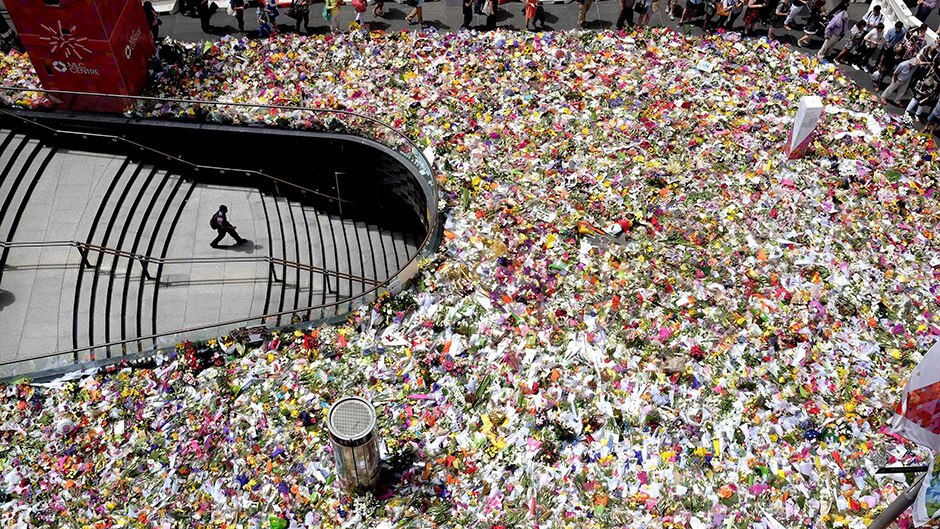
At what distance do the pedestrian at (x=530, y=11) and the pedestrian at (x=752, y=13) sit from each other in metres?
4.68

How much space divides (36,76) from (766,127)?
14.0 metres

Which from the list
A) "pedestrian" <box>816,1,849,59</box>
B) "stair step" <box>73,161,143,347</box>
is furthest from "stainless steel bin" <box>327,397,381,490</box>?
"pedestrian" <box>816,1,849,59</box>

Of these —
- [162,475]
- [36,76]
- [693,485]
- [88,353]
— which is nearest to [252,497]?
→ [162,475]

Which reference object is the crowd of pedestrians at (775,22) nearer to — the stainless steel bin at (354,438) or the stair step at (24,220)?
the stair step at (24,220)

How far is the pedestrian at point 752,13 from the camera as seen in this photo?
15.4 m

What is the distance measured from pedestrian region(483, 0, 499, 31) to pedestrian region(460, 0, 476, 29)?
31 cm

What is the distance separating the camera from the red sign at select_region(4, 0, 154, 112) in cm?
1189

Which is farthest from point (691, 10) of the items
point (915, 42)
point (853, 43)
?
point (915, 42)

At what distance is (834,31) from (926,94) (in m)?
2.36

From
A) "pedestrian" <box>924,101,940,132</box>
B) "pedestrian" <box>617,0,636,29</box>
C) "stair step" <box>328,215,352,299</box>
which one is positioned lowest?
"stair step" <box>328,215,352,299</box>

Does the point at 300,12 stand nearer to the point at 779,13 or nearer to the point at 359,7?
the point at 359,7

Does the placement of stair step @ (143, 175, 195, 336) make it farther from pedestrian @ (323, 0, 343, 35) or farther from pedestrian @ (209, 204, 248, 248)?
pedestrian @ (323, 0, 343, 35)

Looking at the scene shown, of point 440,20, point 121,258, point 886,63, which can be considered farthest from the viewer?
point 440,20

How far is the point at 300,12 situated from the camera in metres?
15.3
